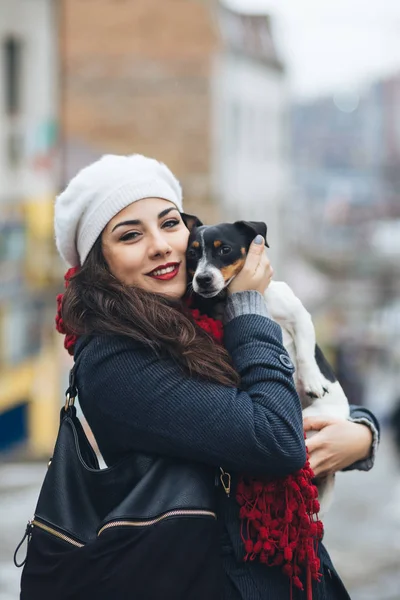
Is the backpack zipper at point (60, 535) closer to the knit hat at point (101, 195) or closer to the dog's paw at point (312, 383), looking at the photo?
the knit hat at point (101, 195)

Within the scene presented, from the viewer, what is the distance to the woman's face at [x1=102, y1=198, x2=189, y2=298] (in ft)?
5.97

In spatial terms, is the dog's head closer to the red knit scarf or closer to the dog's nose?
the dog's nose

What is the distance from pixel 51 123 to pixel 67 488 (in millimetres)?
11365

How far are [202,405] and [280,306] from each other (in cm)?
56

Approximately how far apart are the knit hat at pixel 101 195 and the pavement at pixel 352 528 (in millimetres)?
2078

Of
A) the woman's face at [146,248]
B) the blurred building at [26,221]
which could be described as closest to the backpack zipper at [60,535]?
the woman's face at [146,248]

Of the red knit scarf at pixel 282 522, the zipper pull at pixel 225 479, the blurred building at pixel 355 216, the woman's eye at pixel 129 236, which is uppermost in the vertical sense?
the woman's eye at pixel 129 236

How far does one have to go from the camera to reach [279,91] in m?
21.8

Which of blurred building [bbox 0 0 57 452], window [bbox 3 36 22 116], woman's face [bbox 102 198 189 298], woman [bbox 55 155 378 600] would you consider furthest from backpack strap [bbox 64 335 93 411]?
window [bbox 3 36 22 116]

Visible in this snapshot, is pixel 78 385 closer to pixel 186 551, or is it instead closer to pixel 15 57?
pixel 186 551

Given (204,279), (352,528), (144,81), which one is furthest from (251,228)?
(144,81)

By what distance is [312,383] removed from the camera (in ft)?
6.91

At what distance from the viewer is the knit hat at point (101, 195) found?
1849mm

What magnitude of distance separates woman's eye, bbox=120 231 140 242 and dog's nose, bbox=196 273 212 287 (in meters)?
0.17
